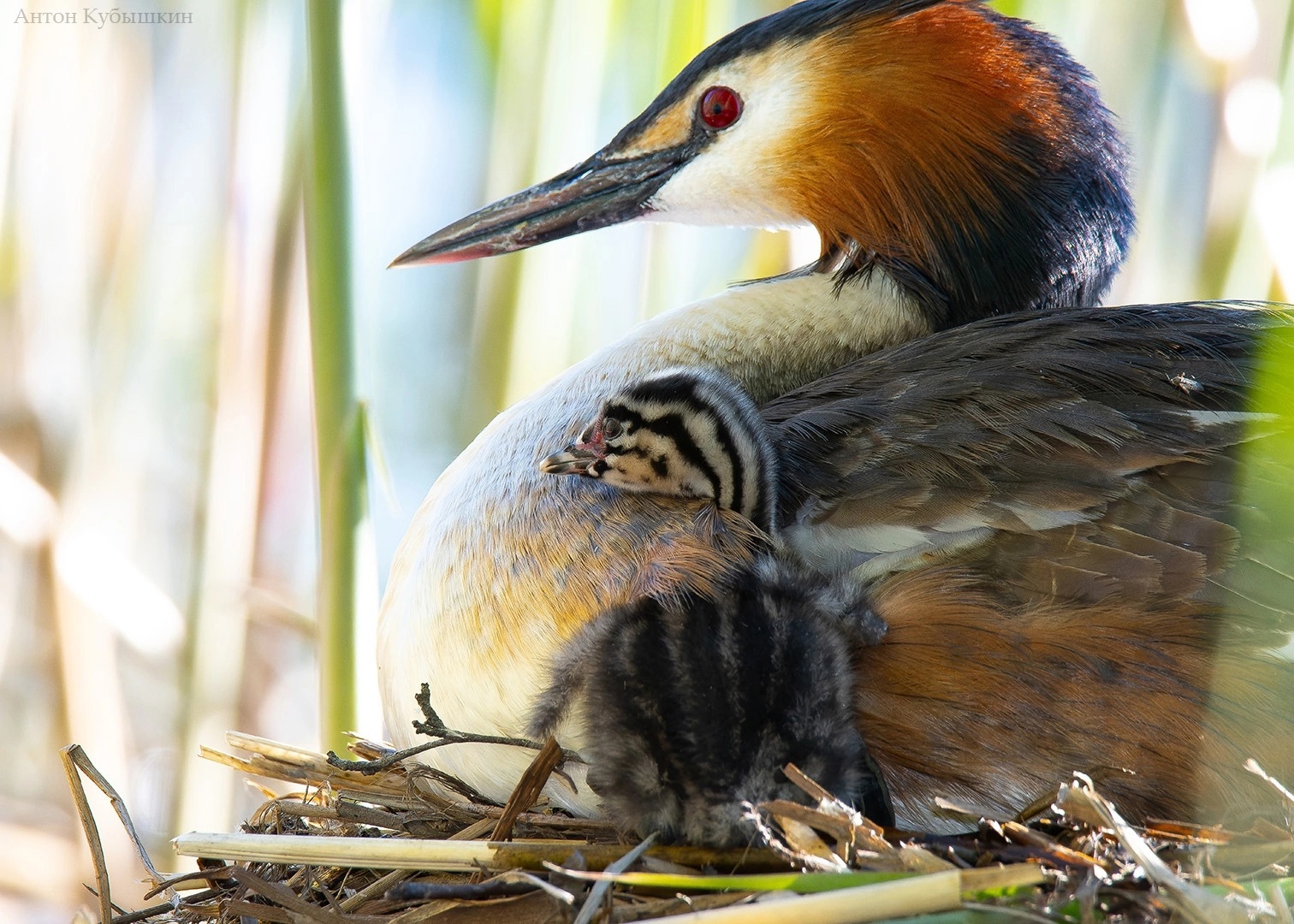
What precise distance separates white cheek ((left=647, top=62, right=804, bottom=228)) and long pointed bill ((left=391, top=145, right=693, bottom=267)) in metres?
0.03

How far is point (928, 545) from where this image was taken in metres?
1.69

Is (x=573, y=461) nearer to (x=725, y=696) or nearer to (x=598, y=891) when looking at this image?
(x=725, y=696)

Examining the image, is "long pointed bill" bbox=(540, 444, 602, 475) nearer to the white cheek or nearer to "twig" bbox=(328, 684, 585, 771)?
"twig" bbox=(328, 684, 585, 771)

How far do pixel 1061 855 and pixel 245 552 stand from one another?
1.95 meters

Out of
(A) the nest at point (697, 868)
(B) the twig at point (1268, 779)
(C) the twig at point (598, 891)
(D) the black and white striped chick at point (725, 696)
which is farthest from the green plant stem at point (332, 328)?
(B) the twig at point (1268, 779)

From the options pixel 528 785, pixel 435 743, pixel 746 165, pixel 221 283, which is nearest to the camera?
pixel 528 785

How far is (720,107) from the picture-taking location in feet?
7.84

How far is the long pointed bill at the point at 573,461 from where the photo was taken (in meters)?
1.87

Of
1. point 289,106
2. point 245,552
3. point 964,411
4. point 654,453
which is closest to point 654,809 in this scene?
point 654,453

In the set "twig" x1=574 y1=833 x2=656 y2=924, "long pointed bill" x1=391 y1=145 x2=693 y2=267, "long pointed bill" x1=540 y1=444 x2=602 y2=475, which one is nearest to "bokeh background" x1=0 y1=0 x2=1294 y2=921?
"long pointed bill" x1=391 y1=145 x2=693 y2=267

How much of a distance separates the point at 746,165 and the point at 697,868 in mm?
1318

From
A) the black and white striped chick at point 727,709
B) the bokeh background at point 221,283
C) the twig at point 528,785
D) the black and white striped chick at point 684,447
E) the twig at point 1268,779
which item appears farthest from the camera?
the bokeh background at point 221,283

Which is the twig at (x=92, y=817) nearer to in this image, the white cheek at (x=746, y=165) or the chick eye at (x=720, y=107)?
the white cheek at (x=746, y=165)

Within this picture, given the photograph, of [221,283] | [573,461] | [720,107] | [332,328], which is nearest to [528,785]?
[573,461]
